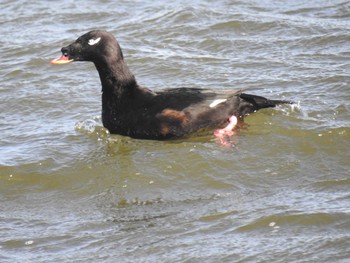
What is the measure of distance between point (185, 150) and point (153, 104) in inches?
26.3

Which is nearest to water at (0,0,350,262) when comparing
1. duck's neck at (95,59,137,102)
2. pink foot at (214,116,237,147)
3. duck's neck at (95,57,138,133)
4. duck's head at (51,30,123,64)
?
pink foot at (214,116,237,147)

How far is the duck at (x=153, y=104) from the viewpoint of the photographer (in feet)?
29.2

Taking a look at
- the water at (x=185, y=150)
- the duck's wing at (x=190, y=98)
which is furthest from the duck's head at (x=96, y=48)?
the water at (x=185, y=150)

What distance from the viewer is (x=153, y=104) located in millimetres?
8984

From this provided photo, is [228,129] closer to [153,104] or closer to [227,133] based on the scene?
[227,133]

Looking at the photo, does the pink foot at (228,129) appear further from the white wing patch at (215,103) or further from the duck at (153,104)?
the white wing patch at (215,103)

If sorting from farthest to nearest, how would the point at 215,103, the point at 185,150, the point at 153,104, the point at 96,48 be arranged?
the point at 96,48, the point at 215,103, the point at 153,104, the point at 185,150

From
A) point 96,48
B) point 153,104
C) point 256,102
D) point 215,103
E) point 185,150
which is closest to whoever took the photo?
point 185,150

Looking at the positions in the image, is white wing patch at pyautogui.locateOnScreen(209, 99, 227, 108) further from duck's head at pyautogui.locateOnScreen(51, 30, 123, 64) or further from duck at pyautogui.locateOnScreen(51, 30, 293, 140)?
duck's head at pyautogui.locateOnScreen(51, 30, 123, 64)

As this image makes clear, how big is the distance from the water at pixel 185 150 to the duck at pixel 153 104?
0.49 ft

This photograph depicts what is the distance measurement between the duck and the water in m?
0.15

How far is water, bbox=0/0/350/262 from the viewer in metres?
6.62

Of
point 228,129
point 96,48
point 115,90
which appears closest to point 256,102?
point 228,129

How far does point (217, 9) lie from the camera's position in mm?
13977
